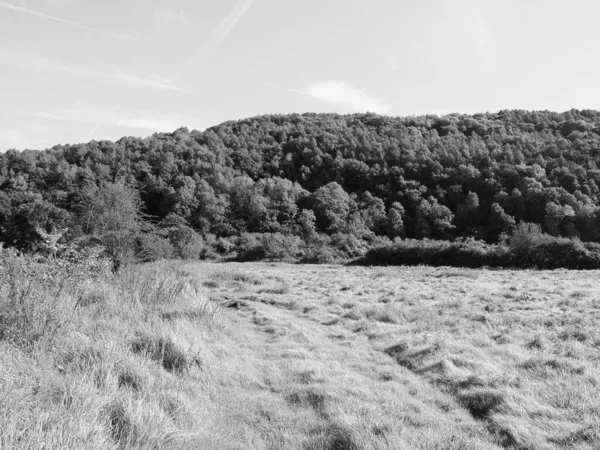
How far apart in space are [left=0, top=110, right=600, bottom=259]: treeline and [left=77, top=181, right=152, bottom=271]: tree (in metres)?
28.0

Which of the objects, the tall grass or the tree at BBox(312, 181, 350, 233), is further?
the tree at BBox(312, 181, 350, 233)

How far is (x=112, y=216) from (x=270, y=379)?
63.0 ft

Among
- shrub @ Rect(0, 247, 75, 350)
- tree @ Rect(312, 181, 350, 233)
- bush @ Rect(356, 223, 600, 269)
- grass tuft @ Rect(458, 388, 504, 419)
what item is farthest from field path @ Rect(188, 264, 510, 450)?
tree @ Rect(312, 181, 350, 233)

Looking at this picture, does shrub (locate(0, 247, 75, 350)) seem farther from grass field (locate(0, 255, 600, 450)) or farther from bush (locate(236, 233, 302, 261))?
bush (locate(236, 233, 302, 261))

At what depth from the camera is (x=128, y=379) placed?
180 inches

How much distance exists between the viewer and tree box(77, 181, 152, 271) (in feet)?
68.7

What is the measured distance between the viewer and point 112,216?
22.3 metres

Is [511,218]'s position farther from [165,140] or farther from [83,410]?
[165,140]

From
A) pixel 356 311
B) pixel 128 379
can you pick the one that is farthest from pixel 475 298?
pixel 128 379

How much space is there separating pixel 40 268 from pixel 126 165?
78.7m

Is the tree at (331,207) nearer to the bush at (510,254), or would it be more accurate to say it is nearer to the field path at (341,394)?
the bush at (510,254)

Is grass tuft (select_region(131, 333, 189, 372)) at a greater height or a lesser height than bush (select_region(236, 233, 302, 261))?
greater

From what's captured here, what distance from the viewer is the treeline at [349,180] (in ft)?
194

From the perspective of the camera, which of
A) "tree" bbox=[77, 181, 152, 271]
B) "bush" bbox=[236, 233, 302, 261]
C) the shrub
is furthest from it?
"bush" bbox=[236, 233, 302, 261]
